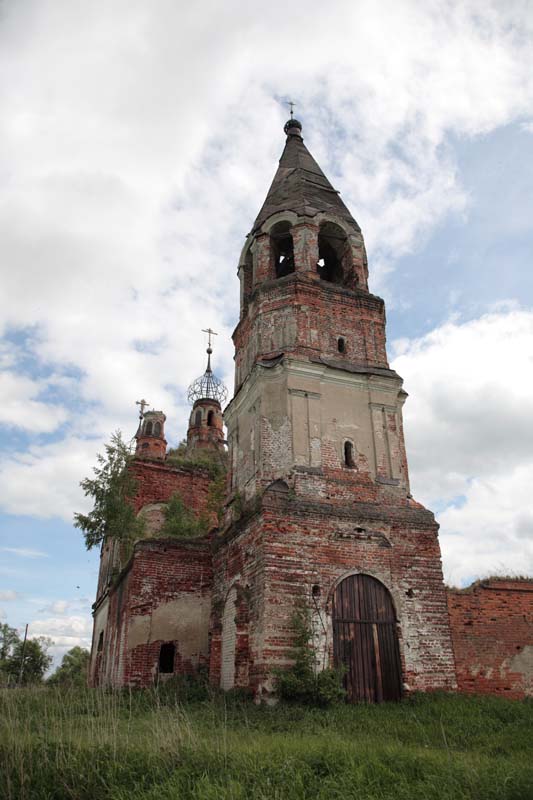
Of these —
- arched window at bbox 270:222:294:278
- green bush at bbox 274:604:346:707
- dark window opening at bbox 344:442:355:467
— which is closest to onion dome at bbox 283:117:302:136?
arched window at bbox 270:222:294:278

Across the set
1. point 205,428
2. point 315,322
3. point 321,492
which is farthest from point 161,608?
point 205,428

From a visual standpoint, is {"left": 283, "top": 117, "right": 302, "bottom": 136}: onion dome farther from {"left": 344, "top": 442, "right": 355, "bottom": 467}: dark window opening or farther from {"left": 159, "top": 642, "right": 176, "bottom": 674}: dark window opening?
{"left": 159, "top": 642, "right": 176, "bottom": 674}: dark window opening

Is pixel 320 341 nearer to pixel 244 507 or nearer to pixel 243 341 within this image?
pixel 243 341

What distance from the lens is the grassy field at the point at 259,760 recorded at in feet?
17.9

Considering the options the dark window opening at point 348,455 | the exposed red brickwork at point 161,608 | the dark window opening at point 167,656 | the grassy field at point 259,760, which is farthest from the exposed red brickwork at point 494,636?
the dark window opening at point 167,656

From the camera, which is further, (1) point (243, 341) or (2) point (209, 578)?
(1) point (243, 341)

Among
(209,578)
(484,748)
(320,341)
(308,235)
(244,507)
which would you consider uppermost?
(308,235)

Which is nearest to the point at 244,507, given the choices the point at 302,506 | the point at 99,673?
the point at 302,506

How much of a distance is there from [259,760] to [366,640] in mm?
4997

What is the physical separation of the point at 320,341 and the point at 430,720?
773 centimetres

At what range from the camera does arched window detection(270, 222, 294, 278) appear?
15766 millimetres

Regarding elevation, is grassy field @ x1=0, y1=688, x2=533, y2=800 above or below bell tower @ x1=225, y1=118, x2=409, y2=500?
below

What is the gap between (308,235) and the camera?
14703mm

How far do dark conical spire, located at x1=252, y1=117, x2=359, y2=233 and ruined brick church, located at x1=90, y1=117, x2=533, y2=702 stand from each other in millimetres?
64
